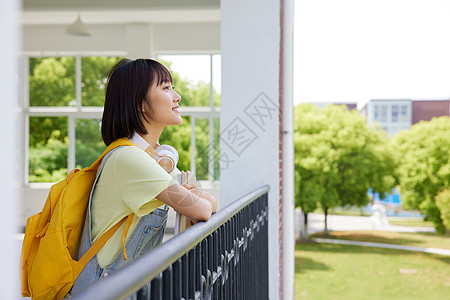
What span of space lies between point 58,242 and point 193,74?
7.76 metres

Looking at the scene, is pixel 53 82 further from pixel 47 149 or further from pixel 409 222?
pixel 409 222

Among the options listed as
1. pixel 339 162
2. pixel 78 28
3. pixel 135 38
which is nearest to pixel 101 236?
pixel 78 28

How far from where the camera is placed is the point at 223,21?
2.56 meters

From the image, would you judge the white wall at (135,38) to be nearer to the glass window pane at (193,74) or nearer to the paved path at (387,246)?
the glass window pane at (193,74)

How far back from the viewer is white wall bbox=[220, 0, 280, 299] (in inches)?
101

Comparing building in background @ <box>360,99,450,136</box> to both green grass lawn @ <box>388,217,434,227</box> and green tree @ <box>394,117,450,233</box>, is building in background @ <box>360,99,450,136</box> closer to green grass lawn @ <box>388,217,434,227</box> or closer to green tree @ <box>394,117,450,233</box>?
green tree @ <box>394,117,450,233</box>

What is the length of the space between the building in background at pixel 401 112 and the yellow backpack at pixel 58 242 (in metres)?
15.0

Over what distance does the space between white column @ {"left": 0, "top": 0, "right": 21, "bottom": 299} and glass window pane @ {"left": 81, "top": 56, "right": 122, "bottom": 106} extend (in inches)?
352

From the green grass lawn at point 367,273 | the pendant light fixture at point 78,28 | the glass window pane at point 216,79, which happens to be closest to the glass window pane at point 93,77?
the glass window pane at point 216,79

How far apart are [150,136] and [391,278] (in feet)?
53.0

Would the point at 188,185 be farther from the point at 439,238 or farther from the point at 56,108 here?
the point at 439,238

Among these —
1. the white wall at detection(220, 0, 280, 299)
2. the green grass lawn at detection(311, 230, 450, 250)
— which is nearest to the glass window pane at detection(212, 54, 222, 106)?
the white wall at detection(220, 0, 280, 299)

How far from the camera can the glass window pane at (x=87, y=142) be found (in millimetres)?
8938

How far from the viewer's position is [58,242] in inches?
39.2
